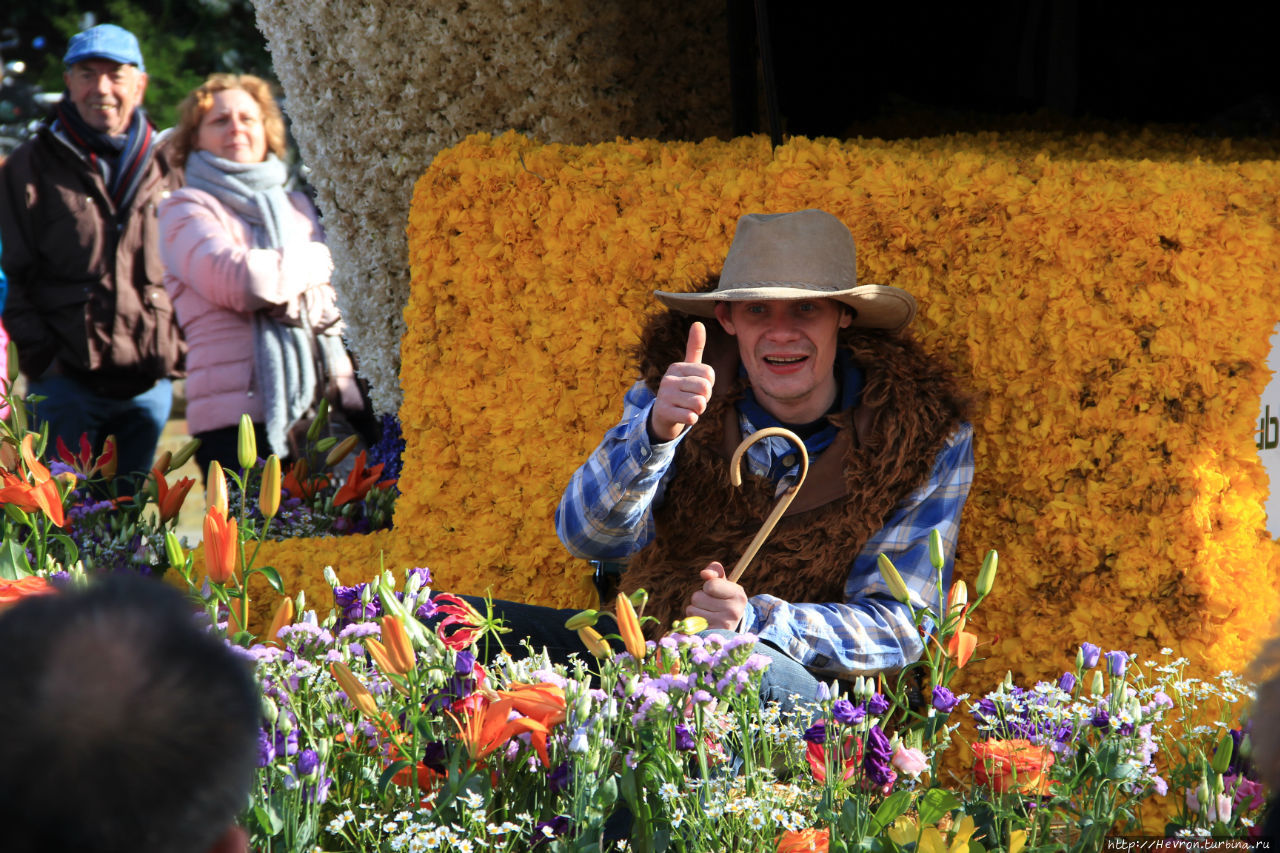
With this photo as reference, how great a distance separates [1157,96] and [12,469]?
3.97 m

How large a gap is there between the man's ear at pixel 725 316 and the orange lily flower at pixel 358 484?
64.2 inches

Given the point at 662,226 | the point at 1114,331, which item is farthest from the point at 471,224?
the point at 1114,331

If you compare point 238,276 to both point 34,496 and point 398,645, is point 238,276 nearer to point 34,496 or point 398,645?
point 34,496

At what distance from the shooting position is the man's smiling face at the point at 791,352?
2.35 m

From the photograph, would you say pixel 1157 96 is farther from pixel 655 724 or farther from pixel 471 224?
pixel 655 724

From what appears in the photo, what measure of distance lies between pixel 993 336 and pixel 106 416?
312cm

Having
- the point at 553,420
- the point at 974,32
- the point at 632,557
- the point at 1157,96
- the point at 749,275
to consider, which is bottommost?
the point at 632,557

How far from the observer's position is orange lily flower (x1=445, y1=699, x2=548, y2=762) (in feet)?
4.52

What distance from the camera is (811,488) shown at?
2.33m

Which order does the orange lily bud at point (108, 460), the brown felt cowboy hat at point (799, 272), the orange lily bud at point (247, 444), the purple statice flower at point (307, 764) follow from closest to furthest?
the purple statice flower at point (307, 764)
the orange lily bud at point (247, 444)
the brown felt cowboy hat at point (799, 272)
the orange lily bud at point (108, 460)

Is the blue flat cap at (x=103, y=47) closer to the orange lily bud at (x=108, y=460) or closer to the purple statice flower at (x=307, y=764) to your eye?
the orange lily bud at (x=108, y=460)

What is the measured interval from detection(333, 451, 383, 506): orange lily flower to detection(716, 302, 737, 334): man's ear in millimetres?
1630

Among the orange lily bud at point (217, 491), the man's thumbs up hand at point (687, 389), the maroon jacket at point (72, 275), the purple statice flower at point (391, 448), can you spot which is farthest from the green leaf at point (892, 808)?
the maroon jacket at point (72, 275)

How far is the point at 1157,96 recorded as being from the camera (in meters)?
4.40
